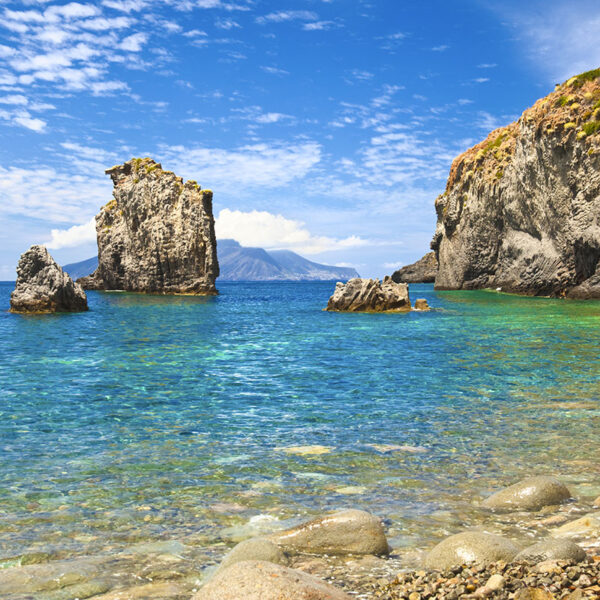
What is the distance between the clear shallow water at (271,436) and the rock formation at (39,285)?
28.0 m

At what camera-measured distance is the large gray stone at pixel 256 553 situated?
19.5 ft

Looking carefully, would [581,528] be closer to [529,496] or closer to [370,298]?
[529,496]

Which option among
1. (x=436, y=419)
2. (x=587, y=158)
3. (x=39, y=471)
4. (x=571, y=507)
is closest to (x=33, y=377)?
(x=39, y=471)

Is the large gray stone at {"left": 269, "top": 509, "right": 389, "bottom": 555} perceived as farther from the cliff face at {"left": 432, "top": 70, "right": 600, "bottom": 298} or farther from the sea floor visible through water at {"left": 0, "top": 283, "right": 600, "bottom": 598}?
the cliff face at {"left": 432, "top": 70, "right": 600, "bottom": 298}

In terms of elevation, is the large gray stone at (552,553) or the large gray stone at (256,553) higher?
the large gray stone at (552,553)

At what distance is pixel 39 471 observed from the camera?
9.59m

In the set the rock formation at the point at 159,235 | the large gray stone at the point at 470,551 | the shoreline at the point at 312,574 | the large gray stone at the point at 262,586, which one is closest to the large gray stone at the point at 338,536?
the shoreline at the point at 312,574

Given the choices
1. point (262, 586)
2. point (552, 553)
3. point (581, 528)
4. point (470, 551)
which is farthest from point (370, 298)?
point (262, 586)

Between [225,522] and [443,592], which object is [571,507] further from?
[225,522]

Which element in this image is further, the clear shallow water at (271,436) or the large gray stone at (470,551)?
the clear shallow water at (271,436)

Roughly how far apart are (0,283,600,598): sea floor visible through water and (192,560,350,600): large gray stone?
1676 mm

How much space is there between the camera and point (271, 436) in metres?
11.8

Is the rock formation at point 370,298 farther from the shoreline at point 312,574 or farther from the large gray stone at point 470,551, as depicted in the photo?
the large gray stone at point 470,551

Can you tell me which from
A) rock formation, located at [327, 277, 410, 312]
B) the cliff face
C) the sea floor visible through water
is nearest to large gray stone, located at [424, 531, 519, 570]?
the sea floor visible through water
